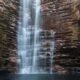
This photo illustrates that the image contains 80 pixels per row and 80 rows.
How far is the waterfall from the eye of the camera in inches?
226

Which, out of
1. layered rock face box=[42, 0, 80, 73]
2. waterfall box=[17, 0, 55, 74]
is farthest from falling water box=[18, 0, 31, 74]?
layered rock face box=[42, 0, 80, 73]

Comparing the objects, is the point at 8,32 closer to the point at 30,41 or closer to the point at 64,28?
the point at 30,41

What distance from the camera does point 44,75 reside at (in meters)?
5.11

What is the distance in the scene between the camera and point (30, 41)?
18.9ft

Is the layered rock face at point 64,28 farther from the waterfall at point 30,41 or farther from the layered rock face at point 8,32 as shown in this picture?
the layered rock face at point 8,32

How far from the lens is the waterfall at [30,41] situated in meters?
5.73

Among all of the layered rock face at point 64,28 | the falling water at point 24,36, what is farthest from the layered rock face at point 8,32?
the layered rock face at point 64,28

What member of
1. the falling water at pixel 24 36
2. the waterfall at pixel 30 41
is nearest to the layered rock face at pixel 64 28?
the waterfall at pixel 30 41

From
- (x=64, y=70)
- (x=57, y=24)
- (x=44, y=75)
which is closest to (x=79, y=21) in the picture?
(x=57, y=24)

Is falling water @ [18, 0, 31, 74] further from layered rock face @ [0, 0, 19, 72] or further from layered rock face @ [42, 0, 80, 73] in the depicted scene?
layered rock face @ [42, 0, 80, 73]

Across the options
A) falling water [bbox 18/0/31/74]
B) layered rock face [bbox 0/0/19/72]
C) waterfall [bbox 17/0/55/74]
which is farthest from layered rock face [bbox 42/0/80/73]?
layered rock face [bbox 0/0/19/72]

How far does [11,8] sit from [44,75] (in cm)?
116

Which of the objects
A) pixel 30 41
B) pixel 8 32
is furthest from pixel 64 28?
pixel 8 32

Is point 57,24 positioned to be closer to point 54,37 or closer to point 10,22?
point 54,37
